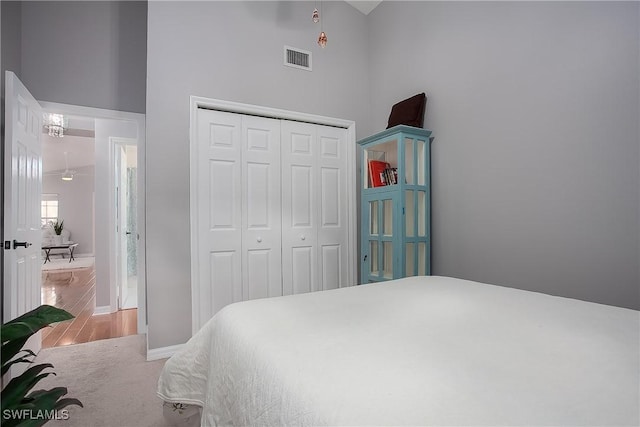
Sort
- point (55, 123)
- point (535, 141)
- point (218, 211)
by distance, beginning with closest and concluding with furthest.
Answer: point (535, 141)
point (218, 211)
point (55, 123)

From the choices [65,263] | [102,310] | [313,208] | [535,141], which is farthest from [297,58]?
[65,263]

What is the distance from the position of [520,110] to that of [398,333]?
1811 mm

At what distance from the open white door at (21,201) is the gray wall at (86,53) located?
322mm

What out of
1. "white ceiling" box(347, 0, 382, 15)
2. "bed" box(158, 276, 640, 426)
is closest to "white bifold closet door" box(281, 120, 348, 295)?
"white ceiling" box(347, 0, 382, 15)

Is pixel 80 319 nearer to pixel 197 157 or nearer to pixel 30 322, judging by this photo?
pixel 197 157

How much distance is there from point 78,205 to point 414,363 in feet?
38.8

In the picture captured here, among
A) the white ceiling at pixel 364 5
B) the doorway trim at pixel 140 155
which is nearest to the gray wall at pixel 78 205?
the doorway trim at pixel 140 155

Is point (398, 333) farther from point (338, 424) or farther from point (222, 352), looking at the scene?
point (222, 352)

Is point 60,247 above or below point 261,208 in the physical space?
below

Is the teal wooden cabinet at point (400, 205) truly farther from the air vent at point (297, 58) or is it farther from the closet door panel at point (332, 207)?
the air vent at point (297, 58)

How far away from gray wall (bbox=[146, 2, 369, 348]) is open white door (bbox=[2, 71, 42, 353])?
788 millimetres

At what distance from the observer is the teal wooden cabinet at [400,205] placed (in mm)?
2559

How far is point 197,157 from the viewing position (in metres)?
2.69

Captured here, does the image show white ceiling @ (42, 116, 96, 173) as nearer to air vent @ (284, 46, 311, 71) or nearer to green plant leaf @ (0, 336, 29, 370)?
air vent @ (284, 46, 311, 71)
